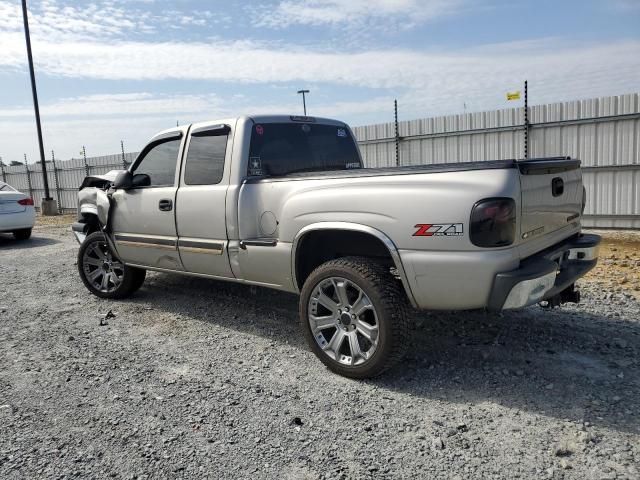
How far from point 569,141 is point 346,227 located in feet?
28.9

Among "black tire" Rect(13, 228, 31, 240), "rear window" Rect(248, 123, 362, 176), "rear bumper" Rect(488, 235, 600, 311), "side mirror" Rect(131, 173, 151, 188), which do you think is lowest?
"black tire" Rect(13, 228, 31, 240)

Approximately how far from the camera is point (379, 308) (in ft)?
11.1

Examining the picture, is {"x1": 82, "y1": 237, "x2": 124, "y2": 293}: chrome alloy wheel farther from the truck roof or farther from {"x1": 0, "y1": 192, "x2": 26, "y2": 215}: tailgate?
{"x1": 0, "y1": 192, "x2": 26, "y2": 215}: tailgate

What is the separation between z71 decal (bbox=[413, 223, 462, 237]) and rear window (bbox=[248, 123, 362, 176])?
5.70 feet

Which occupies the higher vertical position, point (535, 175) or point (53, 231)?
point (535, 175)

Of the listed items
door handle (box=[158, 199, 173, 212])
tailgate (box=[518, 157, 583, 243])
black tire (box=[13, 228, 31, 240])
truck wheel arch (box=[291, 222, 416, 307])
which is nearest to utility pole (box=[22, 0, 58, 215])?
black tire (box=[13, 228, 31, 240])

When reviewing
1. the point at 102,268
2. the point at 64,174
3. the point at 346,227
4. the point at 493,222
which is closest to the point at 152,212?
the point at 102,268

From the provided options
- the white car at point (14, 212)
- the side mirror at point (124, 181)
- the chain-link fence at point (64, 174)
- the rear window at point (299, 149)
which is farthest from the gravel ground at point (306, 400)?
the chain-link fence at point (64, 174)

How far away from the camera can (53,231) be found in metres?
13.9

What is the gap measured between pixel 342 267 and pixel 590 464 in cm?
181

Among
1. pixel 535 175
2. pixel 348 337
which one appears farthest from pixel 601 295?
pixel 348 337

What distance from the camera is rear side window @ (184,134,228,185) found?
4531 millimetres

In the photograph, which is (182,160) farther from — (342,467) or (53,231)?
(53,231)

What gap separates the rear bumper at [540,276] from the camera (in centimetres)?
300
